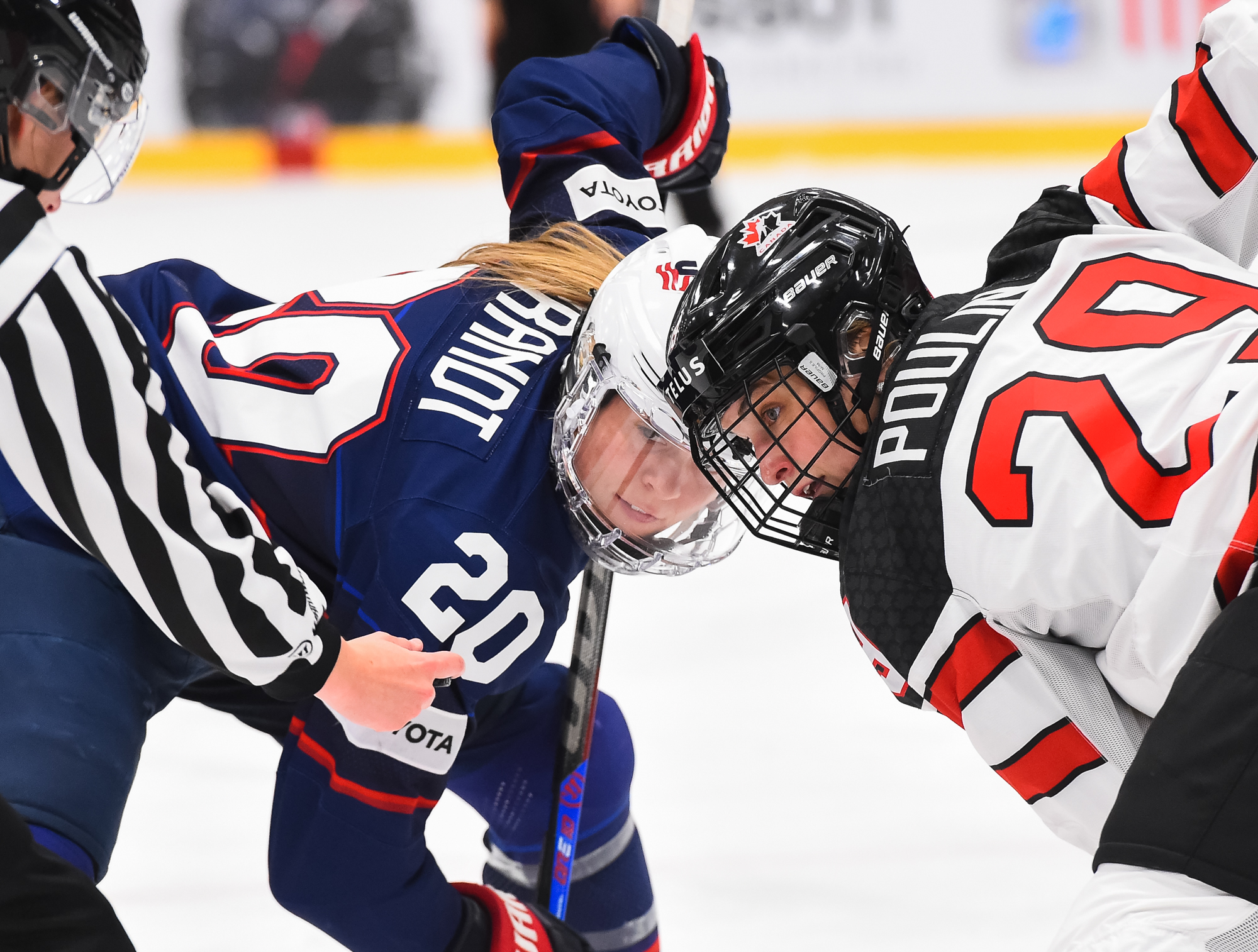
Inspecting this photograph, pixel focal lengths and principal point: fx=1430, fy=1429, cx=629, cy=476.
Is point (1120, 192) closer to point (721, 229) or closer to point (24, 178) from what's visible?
point (24, 178)

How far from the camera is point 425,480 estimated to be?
152 cm

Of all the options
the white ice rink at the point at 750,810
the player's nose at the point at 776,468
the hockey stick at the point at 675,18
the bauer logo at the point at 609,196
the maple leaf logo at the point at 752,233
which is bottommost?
the white ice rink at the point at 750,810

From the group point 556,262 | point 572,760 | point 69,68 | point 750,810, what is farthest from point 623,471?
point 750,810

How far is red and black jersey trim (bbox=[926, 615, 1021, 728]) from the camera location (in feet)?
4.00

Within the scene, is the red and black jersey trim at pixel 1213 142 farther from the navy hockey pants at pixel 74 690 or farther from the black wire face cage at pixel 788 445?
the navy hockey pants at pixel 74 690

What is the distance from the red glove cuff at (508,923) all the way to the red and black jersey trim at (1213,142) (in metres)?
1.12

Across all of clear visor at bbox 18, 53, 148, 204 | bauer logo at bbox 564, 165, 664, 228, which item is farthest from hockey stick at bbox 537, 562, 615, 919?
clear visor at bbox 18, 53, 148, 204

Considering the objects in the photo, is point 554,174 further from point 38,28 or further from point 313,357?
point 38,28

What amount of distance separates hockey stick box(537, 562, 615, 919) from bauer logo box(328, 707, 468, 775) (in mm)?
326

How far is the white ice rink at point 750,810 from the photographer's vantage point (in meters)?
2.06

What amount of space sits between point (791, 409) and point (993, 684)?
322 mm

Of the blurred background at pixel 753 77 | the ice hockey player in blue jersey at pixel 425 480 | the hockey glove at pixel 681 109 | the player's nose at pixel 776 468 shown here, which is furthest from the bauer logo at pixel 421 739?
the blurred background at pixel 753 77

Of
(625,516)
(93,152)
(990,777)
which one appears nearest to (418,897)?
(625,516)

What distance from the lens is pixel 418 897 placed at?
1.58 meters
